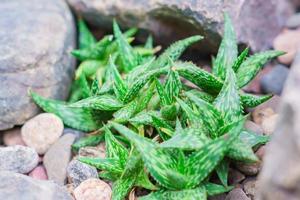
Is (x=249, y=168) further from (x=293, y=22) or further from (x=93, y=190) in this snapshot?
(x=293, y=22)

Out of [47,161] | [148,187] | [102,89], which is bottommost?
[47,161]

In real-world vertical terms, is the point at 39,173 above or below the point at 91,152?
below

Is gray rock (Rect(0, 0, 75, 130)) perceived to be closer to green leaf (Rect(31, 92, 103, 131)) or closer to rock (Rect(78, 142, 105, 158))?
green leaf (Rect(31, 92, 103, 131))

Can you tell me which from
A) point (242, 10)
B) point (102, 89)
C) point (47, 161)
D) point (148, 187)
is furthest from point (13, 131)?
point (242, 10)

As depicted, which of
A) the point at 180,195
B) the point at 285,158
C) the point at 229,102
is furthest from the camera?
the point at 229,102

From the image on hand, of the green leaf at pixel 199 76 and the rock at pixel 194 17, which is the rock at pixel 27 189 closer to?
the green leaf at pixel 199 76

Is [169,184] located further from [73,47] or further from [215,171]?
[73,47]

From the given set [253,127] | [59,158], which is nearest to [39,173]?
[59,158]
